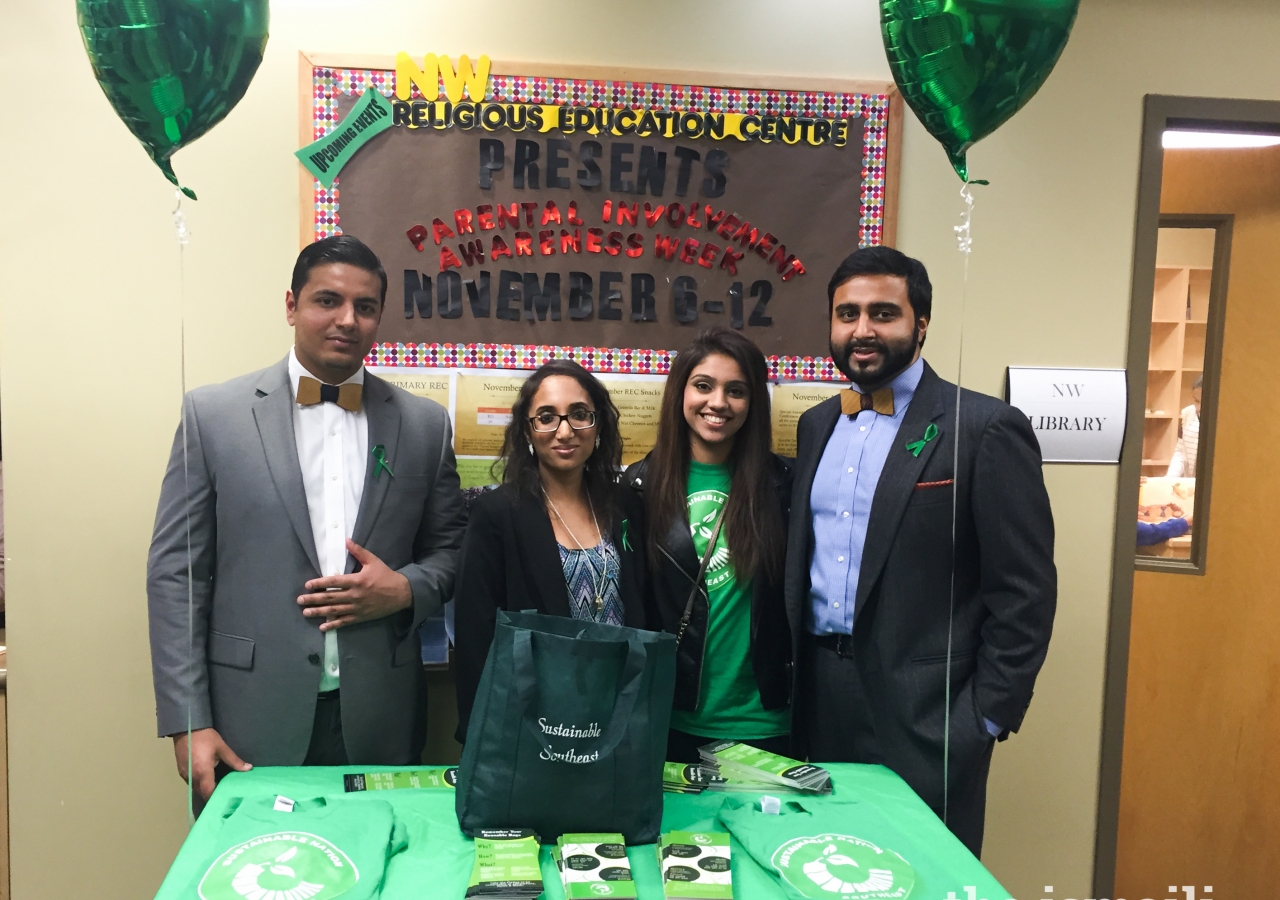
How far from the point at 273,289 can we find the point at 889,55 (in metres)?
1.54

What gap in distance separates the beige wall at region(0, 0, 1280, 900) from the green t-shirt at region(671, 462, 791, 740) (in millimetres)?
938

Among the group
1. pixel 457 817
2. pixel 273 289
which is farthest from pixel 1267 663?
pixel 273 289

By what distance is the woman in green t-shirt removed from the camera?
1.80 m

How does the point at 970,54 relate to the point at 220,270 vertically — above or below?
above

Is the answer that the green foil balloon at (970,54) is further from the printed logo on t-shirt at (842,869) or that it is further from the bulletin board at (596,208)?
the printed logo on t-shirt at (842,869)

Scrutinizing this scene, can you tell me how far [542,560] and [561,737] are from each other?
543mm

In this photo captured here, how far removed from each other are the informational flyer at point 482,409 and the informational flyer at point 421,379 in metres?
0.03

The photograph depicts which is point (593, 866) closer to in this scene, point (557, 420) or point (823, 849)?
point (823, 849)

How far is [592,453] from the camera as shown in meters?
1.86

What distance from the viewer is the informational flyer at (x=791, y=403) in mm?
2227

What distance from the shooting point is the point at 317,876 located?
111cm

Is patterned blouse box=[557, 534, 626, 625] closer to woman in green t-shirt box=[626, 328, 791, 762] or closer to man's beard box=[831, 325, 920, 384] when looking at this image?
woman in green t-shirt box=[626, 328, 791, 762]

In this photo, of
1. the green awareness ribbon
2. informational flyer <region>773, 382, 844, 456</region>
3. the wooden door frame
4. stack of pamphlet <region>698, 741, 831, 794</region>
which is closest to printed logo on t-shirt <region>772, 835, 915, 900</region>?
stack of pamphlet <region>698, 741, 831, 794</region>

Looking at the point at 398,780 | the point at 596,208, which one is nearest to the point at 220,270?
the point at 596,208
